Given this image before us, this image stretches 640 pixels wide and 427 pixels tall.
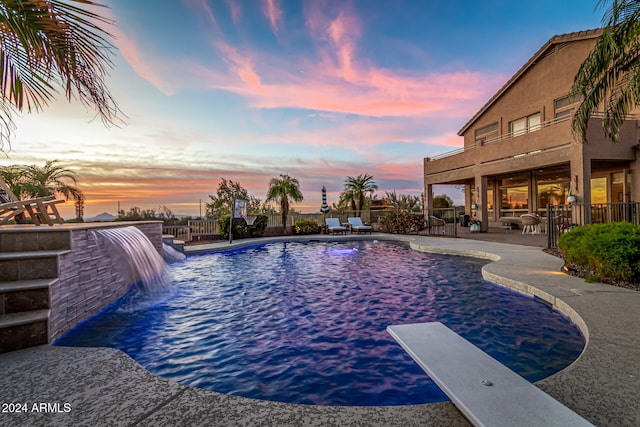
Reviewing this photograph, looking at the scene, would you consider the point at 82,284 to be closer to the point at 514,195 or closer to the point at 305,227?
the point at 305,227

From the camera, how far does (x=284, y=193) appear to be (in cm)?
1764

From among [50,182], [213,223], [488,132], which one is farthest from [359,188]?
[50,182]

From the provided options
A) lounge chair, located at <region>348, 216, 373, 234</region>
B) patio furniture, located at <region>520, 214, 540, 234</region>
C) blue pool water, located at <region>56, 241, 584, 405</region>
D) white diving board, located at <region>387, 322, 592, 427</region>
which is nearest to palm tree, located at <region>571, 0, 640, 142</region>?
blue pool water, located at <region>56, 241, 584, 405</region>

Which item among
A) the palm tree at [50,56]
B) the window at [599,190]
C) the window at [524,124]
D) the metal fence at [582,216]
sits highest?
the window at [524,124]

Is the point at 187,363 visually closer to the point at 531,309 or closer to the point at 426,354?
the point at 426,354

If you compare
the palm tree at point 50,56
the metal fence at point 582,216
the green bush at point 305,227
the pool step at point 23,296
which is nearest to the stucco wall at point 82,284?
the pool step at point 23,296

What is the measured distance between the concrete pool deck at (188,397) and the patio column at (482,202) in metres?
14.1

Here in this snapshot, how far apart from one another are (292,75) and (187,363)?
10.9 m

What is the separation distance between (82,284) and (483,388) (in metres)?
4.84

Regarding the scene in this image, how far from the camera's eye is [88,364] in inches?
103

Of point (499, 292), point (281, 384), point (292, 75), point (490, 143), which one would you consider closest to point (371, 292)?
point (499, 292)

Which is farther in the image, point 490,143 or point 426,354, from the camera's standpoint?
point 490,143

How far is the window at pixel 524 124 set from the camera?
15.9 metres

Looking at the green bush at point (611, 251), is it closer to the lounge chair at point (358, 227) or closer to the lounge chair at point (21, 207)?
the lounge chair at point (21, 207)
